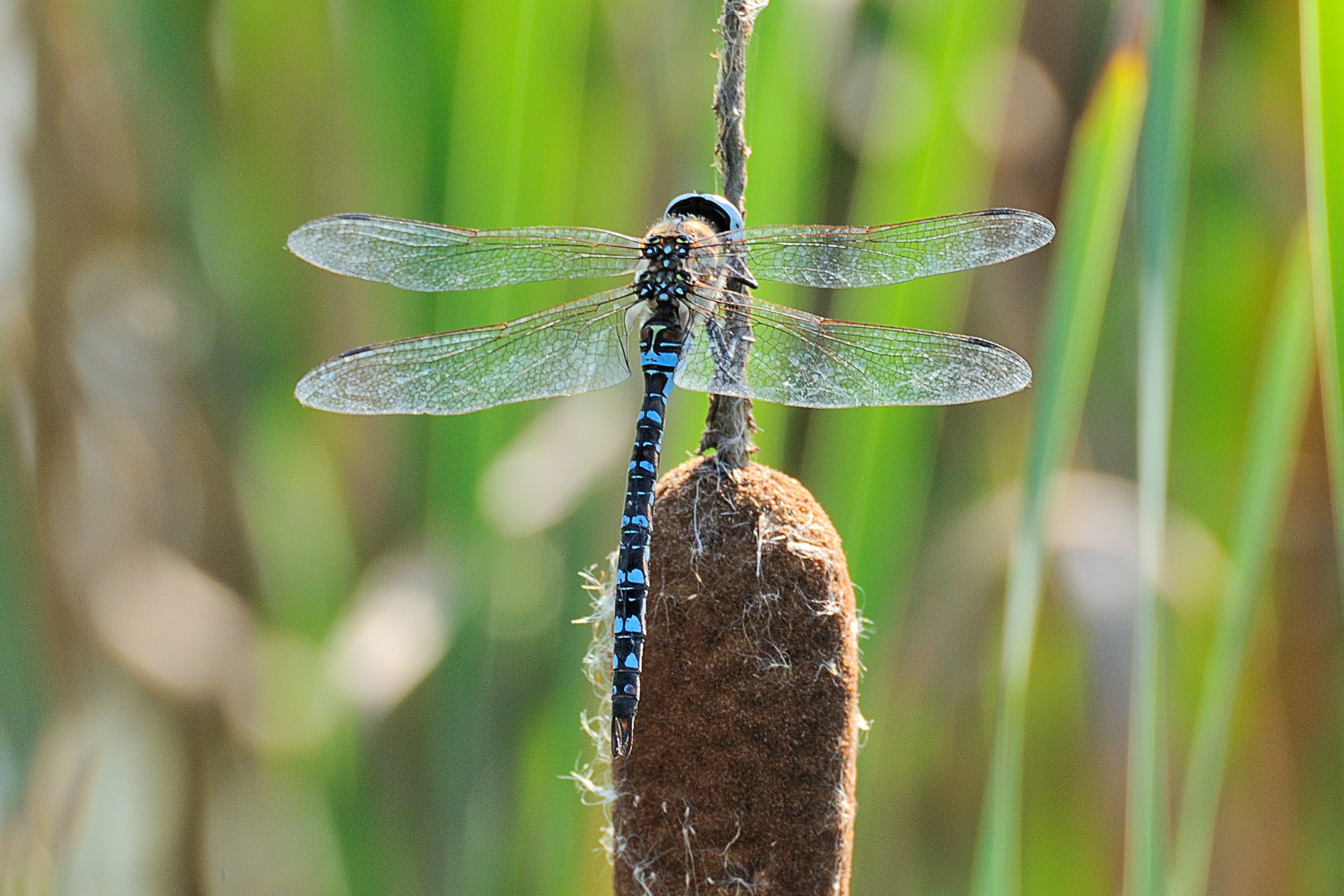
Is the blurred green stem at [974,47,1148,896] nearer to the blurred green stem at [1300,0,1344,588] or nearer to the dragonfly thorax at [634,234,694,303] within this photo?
the blurred green stem at [1300,0,1344,588]

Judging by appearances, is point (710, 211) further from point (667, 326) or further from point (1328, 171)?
point (1328, 171)

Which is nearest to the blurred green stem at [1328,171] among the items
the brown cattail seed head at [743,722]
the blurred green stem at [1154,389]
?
the blurred green stem at [1154,389]

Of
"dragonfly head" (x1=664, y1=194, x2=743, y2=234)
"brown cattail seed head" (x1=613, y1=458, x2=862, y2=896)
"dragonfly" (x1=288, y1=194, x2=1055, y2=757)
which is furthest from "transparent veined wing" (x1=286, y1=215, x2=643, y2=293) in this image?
"brown cattail seed head" (x1=613, y1=458, x2=862, y2=896)

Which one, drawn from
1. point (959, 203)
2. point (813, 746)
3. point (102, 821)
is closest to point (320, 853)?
point (102, 821)

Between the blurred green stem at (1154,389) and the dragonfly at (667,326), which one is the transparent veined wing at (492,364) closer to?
the dragonfly at (667,326)

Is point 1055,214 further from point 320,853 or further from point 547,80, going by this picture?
point 320,853

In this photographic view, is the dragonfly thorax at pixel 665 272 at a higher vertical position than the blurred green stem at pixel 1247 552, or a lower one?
higher
